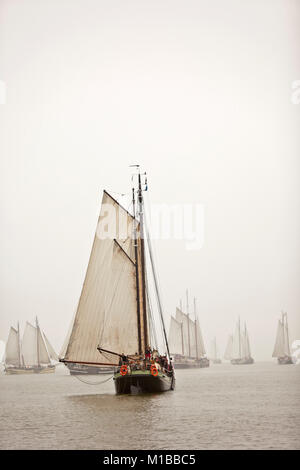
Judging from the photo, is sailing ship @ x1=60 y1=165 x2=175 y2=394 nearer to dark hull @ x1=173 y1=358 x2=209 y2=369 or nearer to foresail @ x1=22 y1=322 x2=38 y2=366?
foresail @ x1=22 y1=322 x2=38 y2=366

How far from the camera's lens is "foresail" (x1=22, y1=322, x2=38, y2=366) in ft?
337

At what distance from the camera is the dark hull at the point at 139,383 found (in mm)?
37281

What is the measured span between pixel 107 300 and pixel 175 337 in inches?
2882

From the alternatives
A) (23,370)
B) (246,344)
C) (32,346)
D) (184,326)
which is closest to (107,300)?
(32,346)

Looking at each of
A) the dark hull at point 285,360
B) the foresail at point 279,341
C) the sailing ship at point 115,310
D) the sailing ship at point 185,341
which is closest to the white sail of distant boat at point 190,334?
the sailing ship at point 185,341

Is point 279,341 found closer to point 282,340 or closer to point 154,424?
point 282,340

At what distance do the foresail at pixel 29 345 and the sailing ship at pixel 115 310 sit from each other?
64005mm

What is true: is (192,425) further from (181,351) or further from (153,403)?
(181,351)

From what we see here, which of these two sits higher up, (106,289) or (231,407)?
(106,289)

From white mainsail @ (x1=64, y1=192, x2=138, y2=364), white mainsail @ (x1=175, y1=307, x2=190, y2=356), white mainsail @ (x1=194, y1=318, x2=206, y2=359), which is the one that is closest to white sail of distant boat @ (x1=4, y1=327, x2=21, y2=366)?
white mainsail @ (x1=175, y1=307, x2=190, y2=356)

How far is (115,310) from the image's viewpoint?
40.4 m

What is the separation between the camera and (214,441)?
71.2 feet
